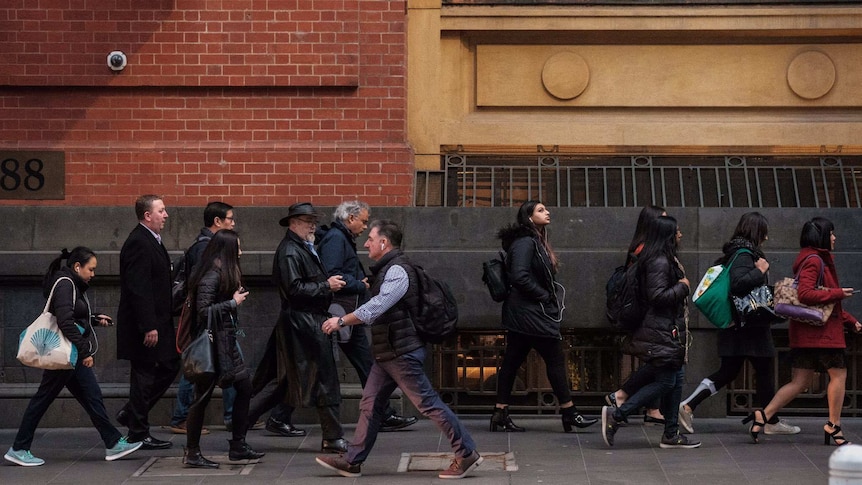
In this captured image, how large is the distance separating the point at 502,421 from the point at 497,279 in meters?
1.11

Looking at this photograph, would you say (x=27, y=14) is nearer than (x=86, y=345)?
No

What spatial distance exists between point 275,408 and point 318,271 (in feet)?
5.12

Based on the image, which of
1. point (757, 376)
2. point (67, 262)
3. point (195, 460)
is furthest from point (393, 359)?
point (757, 376)

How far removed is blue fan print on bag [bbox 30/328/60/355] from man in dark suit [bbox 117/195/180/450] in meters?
0.75

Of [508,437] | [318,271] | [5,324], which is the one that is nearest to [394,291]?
[318,271]

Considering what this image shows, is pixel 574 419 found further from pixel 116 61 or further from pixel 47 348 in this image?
pixel 116 61

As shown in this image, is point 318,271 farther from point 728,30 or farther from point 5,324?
point 728,30

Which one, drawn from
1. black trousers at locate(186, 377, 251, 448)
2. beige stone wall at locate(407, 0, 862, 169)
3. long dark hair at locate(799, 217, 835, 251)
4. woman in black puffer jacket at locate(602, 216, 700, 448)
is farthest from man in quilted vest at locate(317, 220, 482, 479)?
beige stone wall at locate(407, 0, 862, 169)

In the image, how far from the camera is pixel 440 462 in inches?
347

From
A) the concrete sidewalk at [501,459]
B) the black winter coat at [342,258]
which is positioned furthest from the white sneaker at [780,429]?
the black winter coat at [342,258]

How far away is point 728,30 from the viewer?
445 inches

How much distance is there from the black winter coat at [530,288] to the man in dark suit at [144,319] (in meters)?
2.53

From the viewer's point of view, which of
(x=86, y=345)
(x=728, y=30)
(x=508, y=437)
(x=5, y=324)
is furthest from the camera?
(x=728, y=30)

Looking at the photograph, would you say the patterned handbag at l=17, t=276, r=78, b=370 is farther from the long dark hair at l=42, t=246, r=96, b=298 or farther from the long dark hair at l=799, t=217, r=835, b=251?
the long dark hair at l=799, t=217, r=835, b=251
